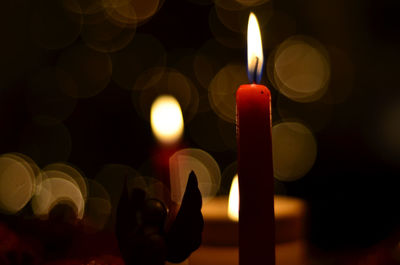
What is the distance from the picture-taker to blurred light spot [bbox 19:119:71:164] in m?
2.68

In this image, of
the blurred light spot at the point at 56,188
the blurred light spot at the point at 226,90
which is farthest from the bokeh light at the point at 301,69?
the blurred light spot at the point at 56,188

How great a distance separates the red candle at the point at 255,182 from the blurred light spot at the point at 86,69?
2696 millimetres

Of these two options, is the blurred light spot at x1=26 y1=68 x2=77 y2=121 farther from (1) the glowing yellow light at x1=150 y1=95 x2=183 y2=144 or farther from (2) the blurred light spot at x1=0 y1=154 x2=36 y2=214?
(1) the glowing yellow light at x1=150 y1=95 x2=183 y2=144

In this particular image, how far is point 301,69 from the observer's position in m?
4.32

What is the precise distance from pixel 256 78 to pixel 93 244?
32 cm

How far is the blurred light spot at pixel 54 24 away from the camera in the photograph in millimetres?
2686

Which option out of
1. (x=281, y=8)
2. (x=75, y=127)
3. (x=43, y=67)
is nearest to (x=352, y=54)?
(x=281, y=8)

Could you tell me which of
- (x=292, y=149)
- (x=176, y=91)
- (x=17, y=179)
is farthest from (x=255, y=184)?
(x=176, y=91)

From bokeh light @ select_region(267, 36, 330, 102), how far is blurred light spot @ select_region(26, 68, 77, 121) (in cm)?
158

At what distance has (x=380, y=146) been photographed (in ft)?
8.18

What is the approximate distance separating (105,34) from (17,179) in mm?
1209

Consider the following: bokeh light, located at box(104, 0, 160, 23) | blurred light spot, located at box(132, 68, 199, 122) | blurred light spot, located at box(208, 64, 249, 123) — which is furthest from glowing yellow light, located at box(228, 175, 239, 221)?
blurred light spot, located at box(208, 64, 249, 123)

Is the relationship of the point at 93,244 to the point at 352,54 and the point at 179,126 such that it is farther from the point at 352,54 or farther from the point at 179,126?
the point at 352,54

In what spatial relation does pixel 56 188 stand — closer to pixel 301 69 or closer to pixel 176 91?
pixel 176 91
